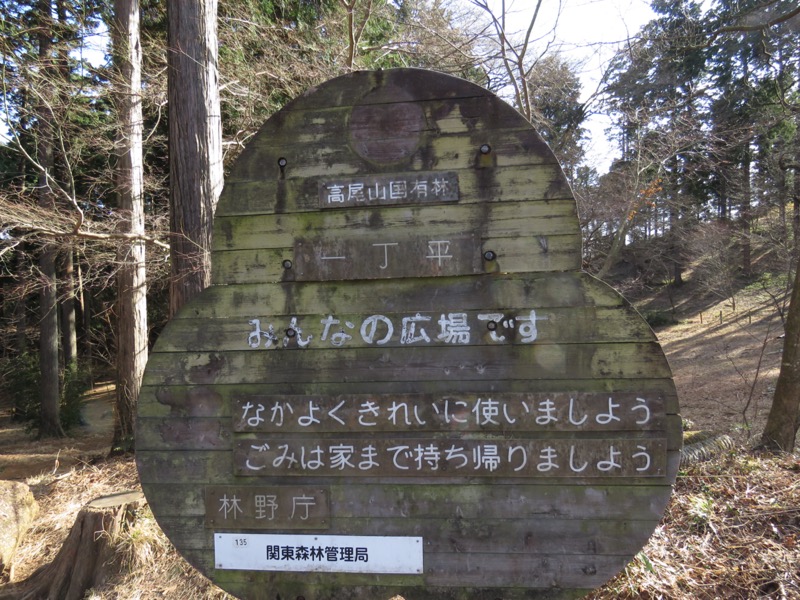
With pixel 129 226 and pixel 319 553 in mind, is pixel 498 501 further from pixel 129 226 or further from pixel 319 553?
pixel 129 226

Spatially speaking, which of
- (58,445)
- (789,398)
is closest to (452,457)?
(789,398)

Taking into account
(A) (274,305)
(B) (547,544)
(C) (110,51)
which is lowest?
(B) (547,544)

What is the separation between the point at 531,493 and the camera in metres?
2.25

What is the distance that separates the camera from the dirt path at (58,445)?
882cm

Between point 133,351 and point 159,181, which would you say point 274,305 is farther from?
point 159,181

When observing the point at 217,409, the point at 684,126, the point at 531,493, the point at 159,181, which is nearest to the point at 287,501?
the point at 217,409

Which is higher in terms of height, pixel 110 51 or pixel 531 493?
pixel 110 51

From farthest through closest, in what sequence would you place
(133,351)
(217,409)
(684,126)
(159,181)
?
1. (684,126)
2. (159,181)
3. (133,351)
4. (217,409)

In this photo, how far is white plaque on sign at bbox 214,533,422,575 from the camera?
7.55ft

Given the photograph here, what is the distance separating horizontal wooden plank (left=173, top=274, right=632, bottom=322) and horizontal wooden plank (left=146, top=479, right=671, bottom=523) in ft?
2.51

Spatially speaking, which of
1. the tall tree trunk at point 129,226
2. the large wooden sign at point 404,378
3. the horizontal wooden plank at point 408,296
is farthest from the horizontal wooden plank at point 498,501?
the tall tree trunk at point 129,226

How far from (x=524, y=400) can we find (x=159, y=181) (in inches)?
348

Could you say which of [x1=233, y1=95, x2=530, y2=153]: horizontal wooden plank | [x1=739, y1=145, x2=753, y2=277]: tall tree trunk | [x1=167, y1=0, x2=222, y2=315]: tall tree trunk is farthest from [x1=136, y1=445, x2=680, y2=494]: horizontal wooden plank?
[x1=739, y1=145, x2=753, y2=277]: tall tree trunk

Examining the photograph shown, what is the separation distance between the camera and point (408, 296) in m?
2.36
